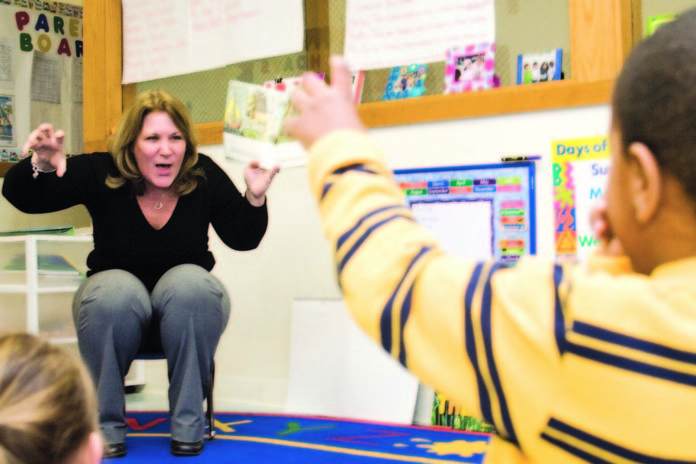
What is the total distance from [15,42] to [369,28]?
1780 millimetres

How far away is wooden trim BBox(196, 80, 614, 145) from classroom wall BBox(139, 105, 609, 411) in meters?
0.03

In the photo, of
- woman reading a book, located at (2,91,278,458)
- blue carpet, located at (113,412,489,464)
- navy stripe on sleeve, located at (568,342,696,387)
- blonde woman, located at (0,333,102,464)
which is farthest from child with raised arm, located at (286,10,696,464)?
woman reading a book, located at (2,91,278,458)

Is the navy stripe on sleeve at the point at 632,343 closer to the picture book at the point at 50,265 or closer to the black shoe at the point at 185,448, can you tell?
the black shoe at the point at 185,448

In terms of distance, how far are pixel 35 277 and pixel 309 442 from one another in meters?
1.10

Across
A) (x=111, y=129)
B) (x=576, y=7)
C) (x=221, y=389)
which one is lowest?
(x=221, y=389)

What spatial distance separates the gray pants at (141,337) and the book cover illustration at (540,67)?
40.9 inches

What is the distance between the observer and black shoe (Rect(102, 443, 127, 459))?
5.51 feet

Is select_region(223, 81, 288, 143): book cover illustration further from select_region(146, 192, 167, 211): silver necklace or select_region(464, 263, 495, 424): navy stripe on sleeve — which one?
select_region(464, 263, 495, 424): navy stripe on sleeve

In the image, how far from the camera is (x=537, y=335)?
0.45 meters

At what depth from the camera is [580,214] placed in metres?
1.93

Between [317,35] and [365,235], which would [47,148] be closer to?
[317,35]

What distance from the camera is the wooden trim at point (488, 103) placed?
1.91 m

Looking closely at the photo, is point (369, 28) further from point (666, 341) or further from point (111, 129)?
point (666, 341)

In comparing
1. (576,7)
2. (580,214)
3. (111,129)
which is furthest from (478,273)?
(111,129)
